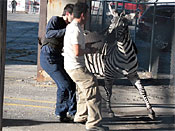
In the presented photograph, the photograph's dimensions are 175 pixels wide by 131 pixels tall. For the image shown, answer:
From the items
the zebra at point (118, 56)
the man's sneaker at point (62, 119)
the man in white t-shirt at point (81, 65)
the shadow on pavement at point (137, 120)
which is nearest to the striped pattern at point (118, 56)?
the zebra at point (118, 56)

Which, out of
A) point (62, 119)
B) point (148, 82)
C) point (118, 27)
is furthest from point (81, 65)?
point (148, 82)

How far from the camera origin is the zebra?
6953 mm

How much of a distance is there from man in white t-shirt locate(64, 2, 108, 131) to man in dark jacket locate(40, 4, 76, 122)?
0.59 metres

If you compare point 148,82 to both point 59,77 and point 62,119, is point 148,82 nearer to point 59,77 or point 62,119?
point 62,119

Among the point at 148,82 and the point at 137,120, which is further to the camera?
the point at 148,82

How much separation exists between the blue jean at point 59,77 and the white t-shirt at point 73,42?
590 millimetres

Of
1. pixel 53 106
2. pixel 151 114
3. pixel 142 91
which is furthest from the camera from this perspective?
pixel 53 106

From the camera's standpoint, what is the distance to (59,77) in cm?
635

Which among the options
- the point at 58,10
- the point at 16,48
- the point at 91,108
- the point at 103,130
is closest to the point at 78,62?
the point at 91,108

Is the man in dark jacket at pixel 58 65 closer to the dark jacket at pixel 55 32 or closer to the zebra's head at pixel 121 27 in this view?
the dark jacket at pixel 55 32

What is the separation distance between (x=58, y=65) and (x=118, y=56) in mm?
1489

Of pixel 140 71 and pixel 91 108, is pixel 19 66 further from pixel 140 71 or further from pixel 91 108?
pixel 91 108

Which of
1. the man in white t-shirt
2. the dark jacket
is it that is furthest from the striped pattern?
the man in white t-shirt

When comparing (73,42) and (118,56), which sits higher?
(73,42)
